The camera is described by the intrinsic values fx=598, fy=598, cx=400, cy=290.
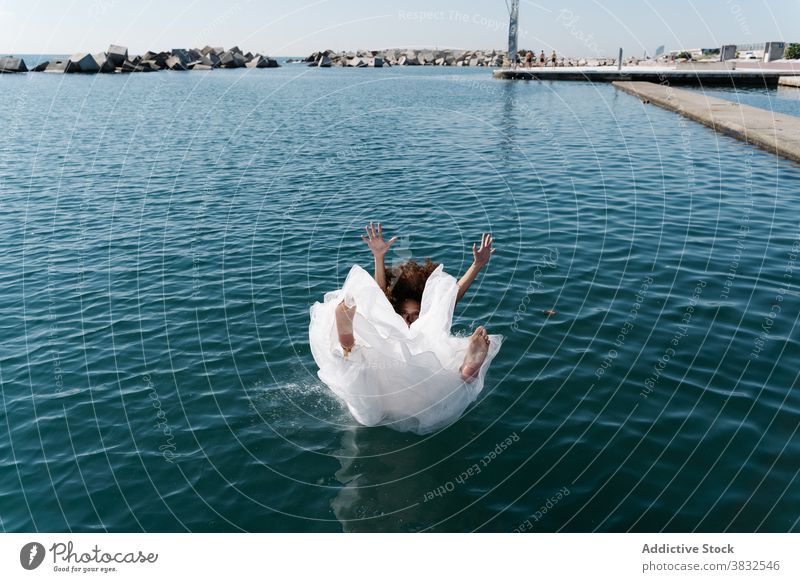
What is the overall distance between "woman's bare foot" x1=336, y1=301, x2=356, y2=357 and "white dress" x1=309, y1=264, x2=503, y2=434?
0.11 m

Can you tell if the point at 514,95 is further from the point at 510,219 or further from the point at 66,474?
the point at 66,474

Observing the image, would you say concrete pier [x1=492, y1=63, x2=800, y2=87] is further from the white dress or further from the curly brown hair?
the white dress

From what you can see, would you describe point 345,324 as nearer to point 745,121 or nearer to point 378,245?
point 378,245

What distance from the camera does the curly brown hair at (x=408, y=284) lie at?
7.87 metres

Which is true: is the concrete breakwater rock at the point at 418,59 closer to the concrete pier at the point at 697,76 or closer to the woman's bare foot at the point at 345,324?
the concrete pier at the point at 697,76

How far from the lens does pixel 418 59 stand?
14512cm

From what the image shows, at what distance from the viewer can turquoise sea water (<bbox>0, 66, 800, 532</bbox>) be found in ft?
22.6

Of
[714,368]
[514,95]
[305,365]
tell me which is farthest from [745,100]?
[305,365]

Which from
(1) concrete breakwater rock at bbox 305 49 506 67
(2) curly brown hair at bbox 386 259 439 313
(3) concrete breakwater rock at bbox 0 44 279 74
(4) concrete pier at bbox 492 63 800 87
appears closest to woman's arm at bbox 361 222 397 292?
(2) curly brown hair at bbox 386 259 439 313

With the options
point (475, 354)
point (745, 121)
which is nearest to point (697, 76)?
point (745, 121)

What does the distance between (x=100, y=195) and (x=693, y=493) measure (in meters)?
20.1

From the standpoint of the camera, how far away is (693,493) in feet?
22.3

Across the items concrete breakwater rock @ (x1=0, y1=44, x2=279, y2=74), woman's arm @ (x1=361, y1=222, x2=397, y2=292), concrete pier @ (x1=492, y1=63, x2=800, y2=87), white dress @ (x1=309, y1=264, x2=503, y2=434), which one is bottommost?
white dress @ (x1=309, y1=264, x2=503, y2=434)

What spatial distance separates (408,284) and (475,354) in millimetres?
1510
